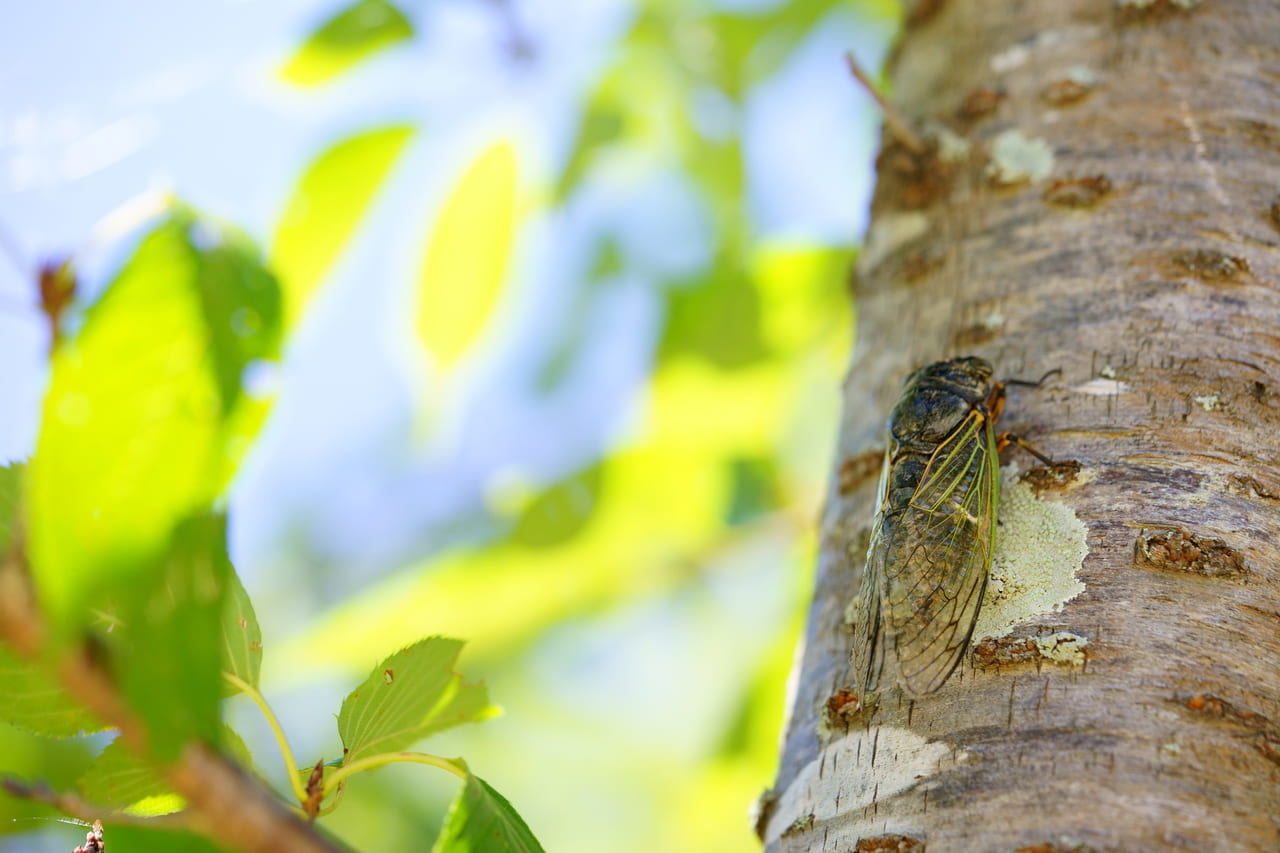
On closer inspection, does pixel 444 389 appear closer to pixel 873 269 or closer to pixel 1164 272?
pixel 873 269

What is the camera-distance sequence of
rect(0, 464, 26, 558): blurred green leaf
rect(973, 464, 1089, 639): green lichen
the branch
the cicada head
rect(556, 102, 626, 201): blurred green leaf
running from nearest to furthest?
the branch < rect(0, 464, 26, 558): blurred green leaf < rect(973, 464, 1089, 639): green lichen < the cicada head < rect(556, 102, 626, 201): blurred green leaf

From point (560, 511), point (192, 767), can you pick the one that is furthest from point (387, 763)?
point (560, 511)

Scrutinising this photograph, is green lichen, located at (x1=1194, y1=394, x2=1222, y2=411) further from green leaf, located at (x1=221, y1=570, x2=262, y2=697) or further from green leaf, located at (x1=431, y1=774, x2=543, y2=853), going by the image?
green leaf, located at (x1=221, y1=570, x2=262, y2=697)

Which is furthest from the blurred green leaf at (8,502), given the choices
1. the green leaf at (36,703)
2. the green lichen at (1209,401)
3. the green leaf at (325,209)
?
the green lichen at (1209,401)

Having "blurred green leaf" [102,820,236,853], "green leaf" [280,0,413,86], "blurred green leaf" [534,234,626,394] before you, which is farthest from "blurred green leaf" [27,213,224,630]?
"blurred green leaf" [534,234,626,394]

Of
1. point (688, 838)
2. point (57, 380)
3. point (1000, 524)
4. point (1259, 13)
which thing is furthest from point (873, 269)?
point (688, 838)

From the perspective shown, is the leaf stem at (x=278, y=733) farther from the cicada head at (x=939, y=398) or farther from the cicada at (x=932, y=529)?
the cicada head at (x=939, y=398)

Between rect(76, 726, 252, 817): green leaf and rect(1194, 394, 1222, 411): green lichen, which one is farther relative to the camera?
rect(1194, 394, 1222, 411): green lichen
